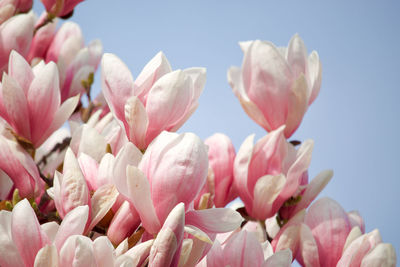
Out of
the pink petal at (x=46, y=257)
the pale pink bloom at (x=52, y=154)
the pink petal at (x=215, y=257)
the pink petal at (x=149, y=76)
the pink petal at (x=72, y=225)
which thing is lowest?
the pale pink bloom at (x=52, y=154)

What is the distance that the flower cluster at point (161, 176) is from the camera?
0.45 meters

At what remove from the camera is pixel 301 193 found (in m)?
0.72

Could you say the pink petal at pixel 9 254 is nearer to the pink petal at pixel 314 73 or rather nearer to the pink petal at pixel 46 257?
the pink petal at pixel 46 257

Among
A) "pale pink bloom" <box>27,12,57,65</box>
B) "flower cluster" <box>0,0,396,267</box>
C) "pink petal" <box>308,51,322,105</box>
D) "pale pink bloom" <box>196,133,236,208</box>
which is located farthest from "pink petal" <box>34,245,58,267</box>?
"pale pink bloom" <box>27,12,57,65</box>

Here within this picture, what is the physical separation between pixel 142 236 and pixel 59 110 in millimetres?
230

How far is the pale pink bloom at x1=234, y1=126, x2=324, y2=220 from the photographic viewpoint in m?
0.67

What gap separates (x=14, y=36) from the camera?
0.78 metres

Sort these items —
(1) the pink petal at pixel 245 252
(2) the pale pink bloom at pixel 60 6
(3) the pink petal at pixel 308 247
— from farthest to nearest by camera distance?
1. (2) the pale pink bloom at pixel 60 6
2. (3) the pink petal at pixel 308 247
3. (1) the pink petal at pixel 245 252

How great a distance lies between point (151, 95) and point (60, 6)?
0.45m

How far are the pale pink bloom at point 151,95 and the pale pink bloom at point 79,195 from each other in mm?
78

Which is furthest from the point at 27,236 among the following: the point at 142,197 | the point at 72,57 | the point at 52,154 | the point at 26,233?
the point at 72,57

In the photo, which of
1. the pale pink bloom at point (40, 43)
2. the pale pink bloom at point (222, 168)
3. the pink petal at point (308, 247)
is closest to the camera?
the pink petal at point (308, 247)

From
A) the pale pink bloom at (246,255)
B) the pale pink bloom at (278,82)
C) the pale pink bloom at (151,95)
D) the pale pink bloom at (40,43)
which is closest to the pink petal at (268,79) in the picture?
the pale pink bloom at (278,82)

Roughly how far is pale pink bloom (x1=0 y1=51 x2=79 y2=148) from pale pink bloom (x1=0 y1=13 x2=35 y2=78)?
0.16 m
